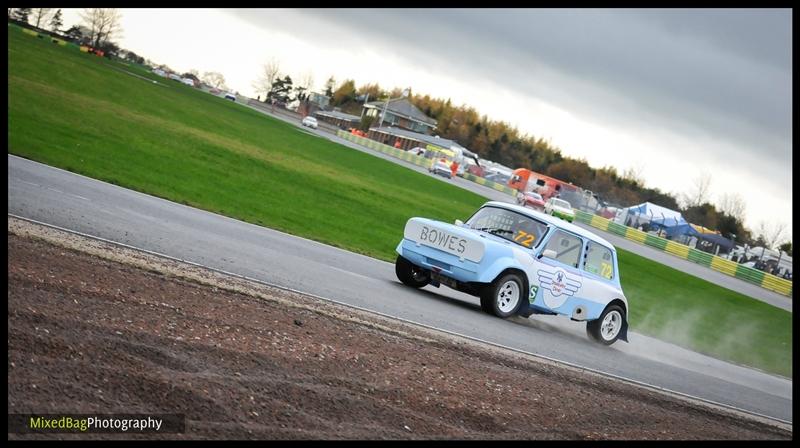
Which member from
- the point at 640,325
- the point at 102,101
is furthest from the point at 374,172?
the point at 640,325

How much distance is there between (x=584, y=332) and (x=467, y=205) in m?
29.9

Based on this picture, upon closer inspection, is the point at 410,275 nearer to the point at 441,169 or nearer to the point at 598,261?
the point at 598,261

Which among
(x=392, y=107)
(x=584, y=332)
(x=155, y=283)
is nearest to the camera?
(x=155, y=283)

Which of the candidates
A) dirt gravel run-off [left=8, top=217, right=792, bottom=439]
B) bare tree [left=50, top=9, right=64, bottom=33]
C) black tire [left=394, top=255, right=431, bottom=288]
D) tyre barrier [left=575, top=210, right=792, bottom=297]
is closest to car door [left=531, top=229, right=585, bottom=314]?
black tire [left=394, top=255, right=431, bottom=288]

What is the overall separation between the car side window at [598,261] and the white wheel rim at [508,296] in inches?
60.4

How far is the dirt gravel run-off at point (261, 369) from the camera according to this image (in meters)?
5.85

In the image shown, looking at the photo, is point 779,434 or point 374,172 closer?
point 779,434

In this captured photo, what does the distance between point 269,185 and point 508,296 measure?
52.9 feet

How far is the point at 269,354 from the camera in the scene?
24.7ft

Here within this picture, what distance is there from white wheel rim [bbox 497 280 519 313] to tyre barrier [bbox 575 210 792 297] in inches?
1616

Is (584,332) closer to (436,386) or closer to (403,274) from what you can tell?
(403,274)

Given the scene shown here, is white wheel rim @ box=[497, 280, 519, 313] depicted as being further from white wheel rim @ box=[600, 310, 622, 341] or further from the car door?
white wheel rim @ box=[600, 310, 622, 341]

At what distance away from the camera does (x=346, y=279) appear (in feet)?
45.6

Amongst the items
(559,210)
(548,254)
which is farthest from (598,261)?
(559,210)
